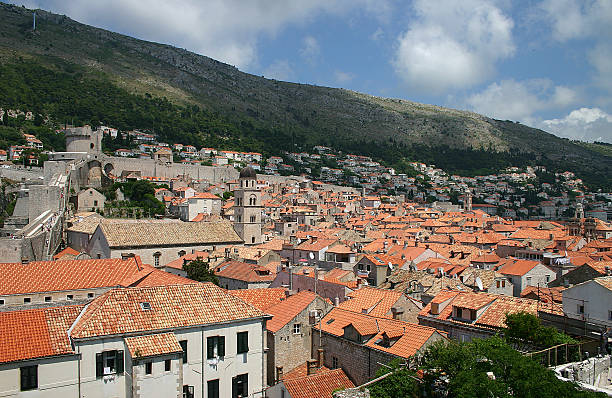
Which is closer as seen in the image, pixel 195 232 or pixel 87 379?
pixel 87 379

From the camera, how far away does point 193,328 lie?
57.9ft

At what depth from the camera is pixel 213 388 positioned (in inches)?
715

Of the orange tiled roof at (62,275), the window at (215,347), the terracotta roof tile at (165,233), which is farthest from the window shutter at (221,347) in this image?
the terracotta roof tile at (165,233)

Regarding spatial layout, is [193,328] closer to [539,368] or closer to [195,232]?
[539,368]

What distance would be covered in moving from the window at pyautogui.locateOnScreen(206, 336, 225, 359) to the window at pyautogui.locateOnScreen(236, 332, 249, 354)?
643 mm

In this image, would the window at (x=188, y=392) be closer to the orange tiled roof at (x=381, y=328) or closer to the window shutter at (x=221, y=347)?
the window shutter at (x=221, y=347)

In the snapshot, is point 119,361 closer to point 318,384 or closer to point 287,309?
point 318,384

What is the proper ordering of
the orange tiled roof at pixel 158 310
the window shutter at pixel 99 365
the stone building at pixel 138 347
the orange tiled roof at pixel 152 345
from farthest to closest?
the orange tiled roof at pixel 158 310 < the window shutter at pixel 99 365 < the orange tiled roof at pixel 152 345 < the stone building at pixel 138 347

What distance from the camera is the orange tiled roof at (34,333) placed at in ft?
49.9

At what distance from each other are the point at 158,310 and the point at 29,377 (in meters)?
4.31

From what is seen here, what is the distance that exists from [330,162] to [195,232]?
118 metres

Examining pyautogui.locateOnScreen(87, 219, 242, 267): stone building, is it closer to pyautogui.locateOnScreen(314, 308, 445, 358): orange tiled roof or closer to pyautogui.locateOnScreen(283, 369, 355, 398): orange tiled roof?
pyautogui.locateOnScreen(314, 308, 445, 358): orange tiled roof

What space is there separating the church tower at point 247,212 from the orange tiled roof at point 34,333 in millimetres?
34196

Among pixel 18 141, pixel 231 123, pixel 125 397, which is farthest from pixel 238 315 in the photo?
pixel 231 123
